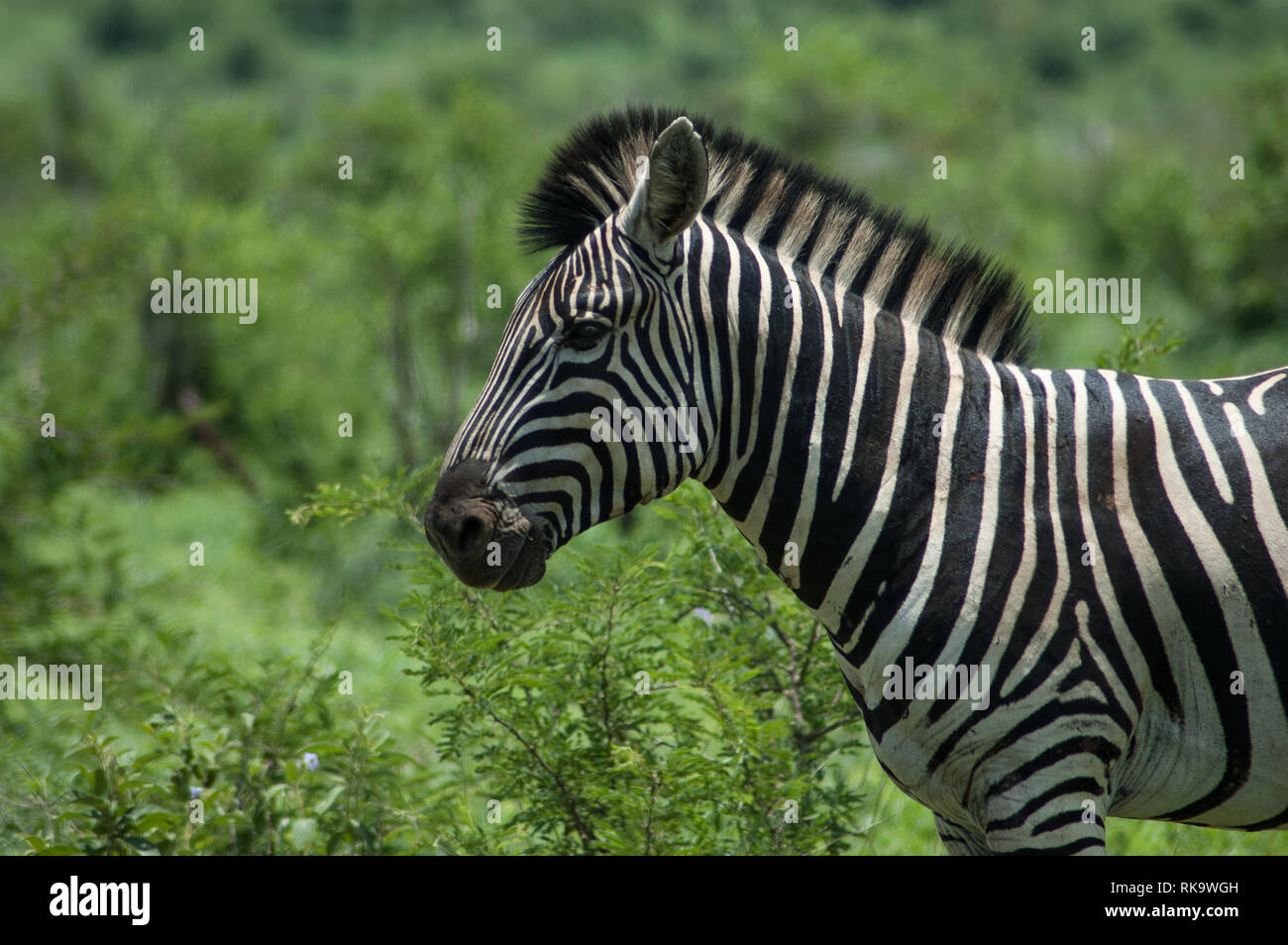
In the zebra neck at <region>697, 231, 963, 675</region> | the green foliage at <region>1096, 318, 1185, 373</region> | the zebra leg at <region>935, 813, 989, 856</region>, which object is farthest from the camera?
the green foliage at <region>1096, 318, 1185, 373</region>

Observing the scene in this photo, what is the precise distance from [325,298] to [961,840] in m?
17.4

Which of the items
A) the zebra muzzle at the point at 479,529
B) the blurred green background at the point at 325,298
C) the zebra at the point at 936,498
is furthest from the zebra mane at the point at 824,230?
the blurred green background at the point at 325,298

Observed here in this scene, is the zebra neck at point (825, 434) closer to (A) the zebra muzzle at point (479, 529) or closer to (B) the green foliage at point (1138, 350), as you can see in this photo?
(A) the zebra muzzle at point (479, 529)

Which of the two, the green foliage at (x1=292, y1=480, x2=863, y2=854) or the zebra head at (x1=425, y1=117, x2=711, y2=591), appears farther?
the green foliage at (x1=292, y1=480, x2=863, y2=854)

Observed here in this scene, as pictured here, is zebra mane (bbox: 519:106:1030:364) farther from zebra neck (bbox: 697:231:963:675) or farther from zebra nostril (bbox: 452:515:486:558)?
zebra nostril (bbox: 452:515:486:558)

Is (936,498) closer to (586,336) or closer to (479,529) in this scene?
(586,336)

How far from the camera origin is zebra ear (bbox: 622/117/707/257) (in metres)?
3.05

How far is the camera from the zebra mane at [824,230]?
3.46 m

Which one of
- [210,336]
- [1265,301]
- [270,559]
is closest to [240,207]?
[210,336]

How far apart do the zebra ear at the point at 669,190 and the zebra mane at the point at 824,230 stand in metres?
0.28

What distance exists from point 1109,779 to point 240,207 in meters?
20.0

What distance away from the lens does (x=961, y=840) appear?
11.3ft

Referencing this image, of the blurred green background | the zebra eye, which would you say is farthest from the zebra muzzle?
the blurred green background

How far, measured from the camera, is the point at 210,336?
61.6 ft
